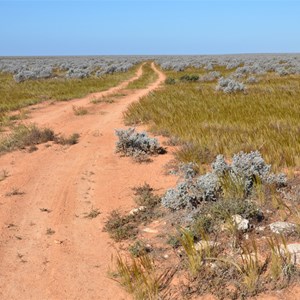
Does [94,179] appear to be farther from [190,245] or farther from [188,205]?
[190,245]

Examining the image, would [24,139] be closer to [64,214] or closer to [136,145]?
[136,145]

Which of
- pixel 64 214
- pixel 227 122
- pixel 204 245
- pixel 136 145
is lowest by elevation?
pixel 64 214

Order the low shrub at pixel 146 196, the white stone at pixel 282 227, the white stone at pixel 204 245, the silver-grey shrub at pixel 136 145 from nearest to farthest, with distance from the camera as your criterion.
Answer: the white stone at pixel 204 245 → the white stone at pixel 282 227 → the low shrub at pixel 146 196 → the silver-grey shrub at pixel 136 145

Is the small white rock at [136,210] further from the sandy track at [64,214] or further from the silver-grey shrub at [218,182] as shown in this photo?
the silver-grey shrub at [218,182]

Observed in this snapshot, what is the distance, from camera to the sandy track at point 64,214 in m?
4.07

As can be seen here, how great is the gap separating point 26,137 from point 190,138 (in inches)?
176

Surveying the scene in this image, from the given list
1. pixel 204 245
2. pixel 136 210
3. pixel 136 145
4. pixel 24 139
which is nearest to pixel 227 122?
pixel 136 145

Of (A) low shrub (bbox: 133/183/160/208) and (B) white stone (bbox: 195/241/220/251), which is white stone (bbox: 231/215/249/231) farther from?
(A) low shrub (bbox: 133/183/160/208)

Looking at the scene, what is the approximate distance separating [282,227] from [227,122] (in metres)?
6.63

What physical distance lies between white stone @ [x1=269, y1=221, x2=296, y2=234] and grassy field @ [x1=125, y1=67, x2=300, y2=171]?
2.50m

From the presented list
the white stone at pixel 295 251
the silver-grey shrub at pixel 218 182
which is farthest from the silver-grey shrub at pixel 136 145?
the white stone at pixel 295 251

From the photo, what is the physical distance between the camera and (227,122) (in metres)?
11.0

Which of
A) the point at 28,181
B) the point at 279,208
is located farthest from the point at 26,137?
the point at 279,208

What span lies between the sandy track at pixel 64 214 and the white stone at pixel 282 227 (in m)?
2.08
